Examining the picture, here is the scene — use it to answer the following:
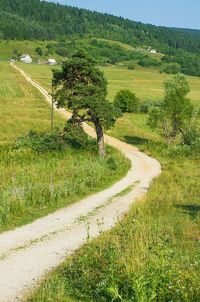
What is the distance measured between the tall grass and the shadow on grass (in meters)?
0.05

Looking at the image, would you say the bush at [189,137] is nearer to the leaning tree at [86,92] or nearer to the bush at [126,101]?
the leaning tree at [86,92]

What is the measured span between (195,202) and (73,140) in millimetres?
16617

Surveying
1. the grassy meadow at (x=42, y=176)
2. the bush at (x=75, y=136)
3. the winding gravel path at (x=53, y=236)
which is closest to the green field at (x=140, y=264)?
the winding gravel path at (x=53, y=236)

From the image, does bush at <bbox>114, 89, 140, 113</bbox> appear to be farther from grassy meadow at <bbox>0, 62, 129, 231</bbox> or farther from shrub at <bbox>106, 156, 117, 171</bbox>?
shrub at <bbox>106, 156, 117, 171</bbox>

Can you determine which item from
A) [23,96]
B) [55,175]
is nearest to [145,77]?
[23,96]

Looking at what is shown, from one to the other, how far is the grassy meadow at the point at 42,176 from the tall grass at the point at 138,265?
157 inches

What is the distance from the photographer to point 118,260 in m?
13.1

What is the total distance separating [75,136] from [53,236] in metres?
20.7

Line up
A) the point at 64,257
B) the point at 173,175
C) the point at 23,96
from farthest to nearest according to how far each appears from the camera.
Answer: the point at 23,96 < the point at 173,175 < the point at 64,257

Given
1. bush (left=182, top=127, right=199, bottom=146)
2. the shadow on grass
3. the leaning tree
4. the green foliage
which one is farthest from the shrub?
the green foliage

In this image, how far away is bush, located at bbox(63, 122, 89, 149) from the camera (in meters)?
39.0

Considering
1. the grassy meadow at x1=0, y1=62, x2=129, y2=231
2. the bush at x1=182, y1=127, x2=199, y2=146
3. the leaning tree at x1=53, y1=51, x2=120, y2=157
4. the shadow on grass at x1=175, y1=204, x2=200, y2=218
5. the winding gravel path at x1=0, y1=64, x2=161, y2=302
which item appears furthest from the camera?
the bush at x1=182, y1=127, x2=199, y2=146

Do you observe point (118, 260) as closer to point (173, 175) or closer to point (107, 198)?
point (107, 198)

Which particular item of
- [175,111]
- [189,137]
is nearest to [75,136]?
[175,111]
